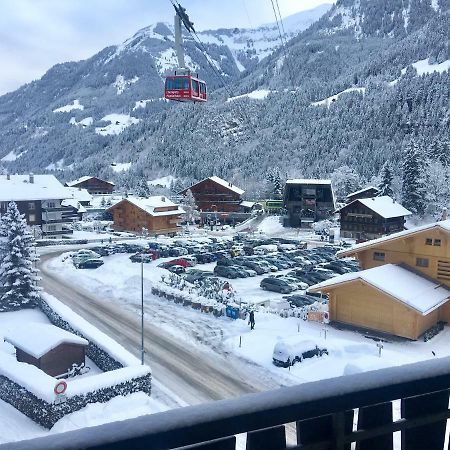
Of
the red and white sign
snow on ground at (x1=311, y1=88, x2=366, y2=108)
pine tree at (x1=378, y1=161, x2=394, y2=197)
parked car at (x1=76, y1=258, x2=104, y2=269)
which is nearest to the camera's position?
the red and white sign

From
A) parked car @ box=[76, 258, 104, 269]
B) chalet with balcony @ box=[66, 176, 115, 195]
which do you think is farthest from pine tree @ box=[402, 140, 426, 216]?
chalet with balcony @ box=[66, 176, 115, 195]

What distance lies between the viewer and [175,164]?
145m

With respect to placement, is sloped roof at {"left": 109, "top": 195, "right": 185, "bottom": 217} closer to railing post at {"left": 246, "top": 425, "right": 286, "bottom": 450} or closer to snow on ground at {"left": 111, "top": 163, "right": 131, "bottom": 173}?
railing post at {"left": 246, "top": 425, "right": 286, "bottom": 450}

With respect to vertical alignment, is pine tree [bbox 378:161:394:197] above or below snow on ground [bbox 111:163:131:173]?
below

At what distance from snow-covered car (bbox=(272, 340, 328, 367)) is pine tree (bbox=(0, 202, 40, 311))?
59.7 feet

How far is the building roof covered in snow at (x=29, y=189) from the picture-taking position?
5630 centimetres

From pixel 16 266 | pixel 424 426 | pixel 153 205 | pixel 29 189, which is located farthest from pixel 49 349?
pixel 153 205

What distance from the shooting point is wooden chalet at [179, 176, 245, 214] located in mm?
81569

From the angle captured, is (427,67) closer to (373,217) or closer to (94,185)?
(94,185)

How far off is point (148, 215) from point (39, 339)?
45.2 metres

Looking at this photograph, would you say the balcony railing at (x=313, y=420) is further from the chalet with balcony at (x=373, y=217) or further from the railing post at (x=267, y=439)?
the chalet with balcony at (x=373, y=217)

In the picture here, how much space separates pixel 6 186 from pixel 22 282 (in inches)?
1223

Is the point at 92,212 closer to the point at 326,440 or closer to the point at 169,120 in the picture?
the point at 326,440

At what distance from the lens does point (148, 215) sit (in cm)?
6469
